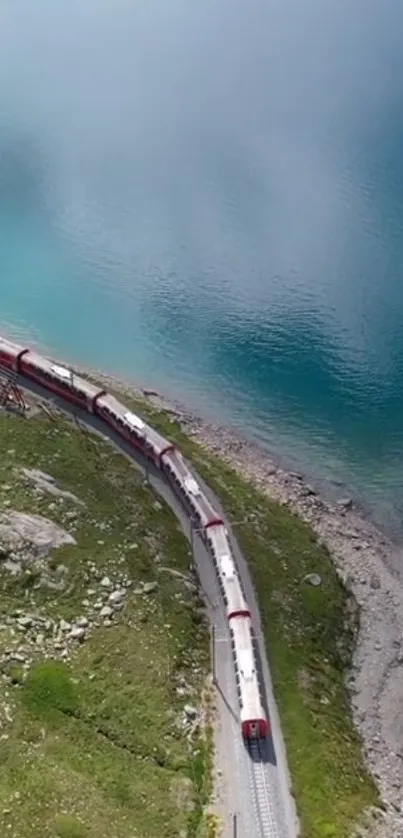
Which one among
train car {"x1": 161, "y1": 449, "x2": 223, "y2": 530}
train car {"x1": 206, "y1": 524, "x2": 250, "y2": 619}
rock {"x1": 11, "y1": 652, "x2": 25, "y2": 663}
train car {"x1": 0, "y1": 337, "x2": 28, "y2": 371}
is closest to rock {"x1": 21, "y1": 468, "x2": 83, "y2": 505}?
train car {"x1": 161, "y1": 449, "x2": 223, "y2": 530}

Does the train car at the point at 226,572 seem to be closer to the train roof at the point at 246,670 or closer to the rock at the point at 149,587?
the train roof at the point at 246,670

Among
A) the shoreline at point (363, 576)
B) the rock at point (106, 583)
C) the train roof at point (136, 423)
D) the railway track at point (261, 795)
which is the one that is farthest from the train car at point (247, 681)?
the train roof at point (136, 423)

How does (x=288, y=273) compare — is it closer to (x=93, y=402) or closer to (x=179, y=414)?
(x=179, y=414)

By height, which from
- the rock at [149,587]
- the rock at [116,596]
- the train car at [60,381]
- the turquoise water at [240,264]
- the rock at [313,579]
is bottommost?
the rock at [116,596]

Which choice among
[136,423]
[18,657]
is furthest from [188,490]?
[18,657]

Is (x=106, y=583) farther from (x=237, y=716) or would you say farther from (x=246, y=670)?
(x=237, y=716)
